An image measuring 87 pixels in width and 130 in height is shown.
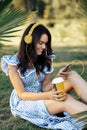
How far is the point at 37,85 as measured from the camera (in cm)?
399

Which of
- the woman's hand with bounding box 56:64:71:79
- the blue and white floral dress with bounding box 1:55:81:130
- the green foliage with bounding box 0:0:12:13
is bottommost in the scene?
the blue and white floral dress with bounding box 1:55:81:130

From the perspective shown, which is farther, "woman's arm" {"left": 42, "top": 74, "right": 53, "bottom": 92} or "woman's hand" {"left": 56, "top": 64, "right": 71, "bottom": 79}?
"woman's arm" {"left": 42, "top": 74, "right": 53, "bottom": 92}

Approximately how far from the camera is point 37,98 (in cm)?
374

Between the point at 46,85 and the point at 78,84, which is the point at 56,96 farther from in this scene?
the point at 46,85

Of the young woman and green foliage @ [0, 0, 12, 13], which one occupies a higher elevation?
green foliage @ [0, 0, 12, 13]

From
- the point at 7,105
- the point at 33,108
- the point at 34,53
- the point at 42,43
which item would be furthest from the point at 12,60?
the point at 7,105

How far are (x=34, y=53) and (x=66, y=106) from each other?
1.74 ft

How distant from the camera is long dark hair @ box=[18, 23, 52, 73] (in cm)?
371

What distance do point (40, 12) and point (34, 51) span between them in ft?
32.8

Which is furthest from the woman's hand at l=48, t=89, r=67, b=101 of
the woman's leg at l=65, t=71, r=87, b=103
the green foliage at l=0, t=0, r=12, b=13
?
the green foliage at l=0, t=0, r=12, b=13

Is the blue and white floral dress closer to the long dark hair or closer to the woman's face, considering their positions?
the long dark hair

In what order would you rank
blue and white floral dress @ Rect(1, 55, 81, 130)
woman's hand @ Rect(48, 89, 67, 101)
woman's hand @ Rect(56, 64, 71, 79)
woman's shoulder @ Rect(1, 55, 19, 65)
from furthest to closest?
woman's hand @ Rect(56, 64, 71, 79) < woman's shoulder @ Rect(1, 55, 19, 65) < blue and white floral dress @ Rect(1, 55, 81, 130) < woman's hand @ Rect(48, 89, 67, 101)

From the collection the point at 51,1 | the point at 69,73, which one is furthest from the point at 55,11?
the point at 69,73

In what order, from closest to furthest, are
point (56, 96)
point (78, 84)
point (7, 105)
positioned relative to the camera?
point (56, 96) → point (78, 84) → point (7, 105)
